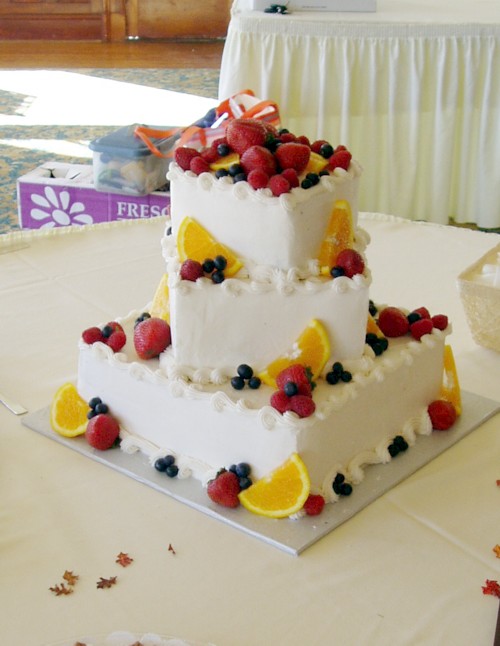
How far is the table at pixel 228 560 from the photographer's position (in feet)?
3.70

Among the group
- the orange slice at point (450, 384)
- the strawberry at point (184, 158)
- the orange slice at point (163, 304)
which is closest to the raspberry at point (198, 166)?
the strawberry at point (184, 158)

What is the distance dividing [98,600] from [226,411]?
1.06 ft

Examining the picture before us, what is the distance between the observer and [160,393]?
4.67 ft

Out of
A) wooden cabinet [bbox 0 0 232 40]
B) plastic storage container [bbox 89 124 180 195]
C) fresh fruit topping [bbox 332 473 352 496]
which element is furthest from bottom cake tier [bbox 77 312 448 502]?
wooden cabinet [bbox 0 0 232 40]

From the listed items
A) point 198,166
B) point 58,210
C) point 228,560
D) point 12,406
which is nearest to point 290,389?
point 228,560

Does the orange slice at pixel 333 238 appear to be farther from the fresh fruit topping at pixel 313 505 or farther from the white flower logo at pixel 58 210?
the white flower logo at pixel 58 210

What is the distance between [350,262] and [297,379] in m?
0.19

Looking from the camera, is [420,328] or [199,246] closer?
[199,246]

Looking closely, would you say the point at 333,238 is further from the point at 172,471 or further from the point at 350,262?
the point at 172,471

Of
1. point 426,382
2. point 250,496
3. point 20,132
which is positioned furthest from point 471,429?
point 20,132

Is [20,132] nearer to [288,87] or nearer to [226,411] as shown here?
[288,87]

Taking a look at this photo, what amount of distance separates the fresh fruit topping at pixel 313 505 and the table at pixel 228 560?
Answer: 0.04m

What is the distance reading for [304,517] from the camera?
134 centimetres

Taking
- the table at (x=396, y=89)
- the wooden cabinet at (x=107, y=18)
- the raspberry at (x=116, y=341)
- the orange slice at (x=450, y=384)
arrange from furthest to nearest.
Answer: the wooden cabinet at (x=107, y=18)
the table at (x=396, y=89)
the orange slice at (x=450, y=384)
the raspberry at (x=116, y=341)
